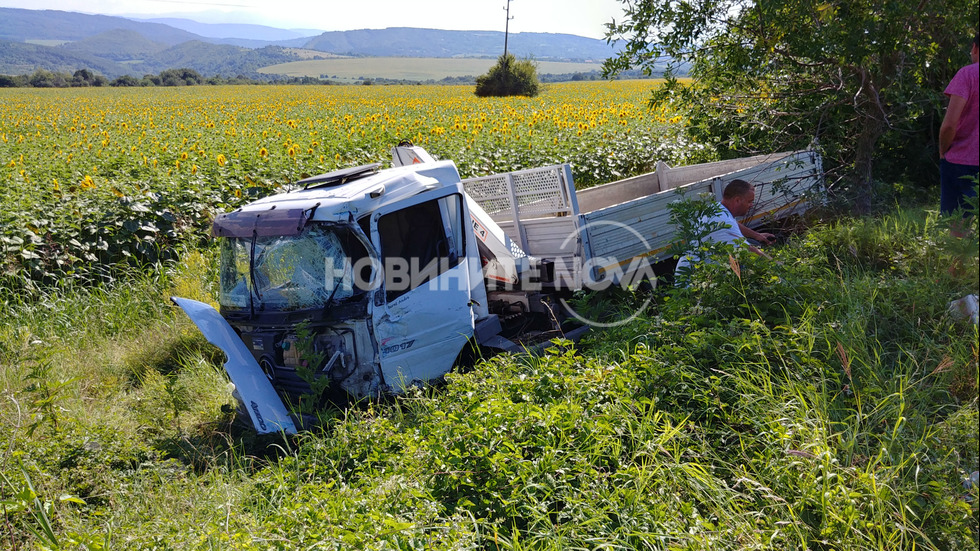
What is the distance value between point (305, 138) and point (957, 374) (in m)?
13.0

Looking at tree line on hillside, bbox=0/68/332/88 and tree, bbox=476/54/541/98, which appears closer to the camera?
tree, bbox=476/54/541/98

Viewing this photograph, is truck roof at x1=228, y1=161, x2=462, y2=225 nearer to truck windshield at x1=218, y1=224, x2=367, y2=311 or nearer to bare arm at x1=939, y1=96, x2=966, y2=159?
truck windshield at x1=218, y1=224, x2=367, y2=311

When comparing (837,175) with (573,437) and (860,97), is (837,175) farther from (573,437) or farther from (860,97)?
(573,437)

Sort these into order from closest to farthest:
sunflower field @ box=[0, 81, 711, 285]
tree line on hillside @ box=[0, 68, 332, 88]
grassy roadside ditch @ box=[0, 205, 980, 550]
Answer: grassy roadside ditch @ box=[0, 205, 980, 550]
sunflower field @ box=[0, 81, 711, 285]
tree line on hillside @ box=[0, 68, 332, 88]

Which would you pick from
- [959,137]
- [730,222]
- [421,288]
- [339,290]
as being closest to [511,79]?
[730,222]

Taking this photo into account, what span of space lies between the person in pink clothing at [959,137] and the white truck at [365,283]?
113 inches

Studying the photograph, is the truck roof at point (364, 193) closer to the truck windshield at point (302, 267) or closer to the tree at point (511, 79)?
the truck windshield at point (302, 267)

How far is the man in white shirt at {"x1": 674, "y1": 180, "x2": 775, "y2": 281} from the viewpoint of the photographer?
5.58 m

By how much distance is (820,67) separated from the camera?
8242 mm

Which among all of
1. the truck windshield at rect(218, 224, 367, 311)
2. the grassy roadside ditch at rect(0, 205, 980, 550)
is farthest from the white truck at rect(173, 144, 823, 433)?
the grassy roadside ditch at rect(0, 205, 980, 550)

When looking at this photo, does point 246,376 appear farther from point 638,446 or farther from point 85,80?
point 85,80

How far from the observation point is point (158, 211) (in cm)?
905

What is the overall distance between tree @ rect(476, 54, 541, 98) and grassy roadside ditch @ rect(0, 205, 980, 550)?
3792 cm

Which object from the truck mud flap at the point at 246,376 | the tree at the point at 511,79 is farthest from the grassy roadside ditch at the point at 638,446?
the tree at the point at 511,79
